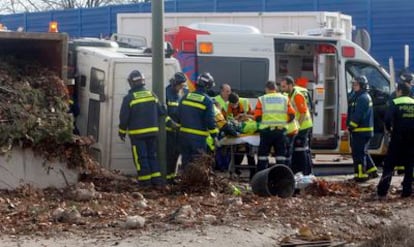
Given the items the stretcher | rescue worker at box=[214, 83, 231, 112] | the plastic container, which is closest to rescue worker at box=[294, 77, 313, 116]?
rescue worker at box=[214, 83, 231, 112]

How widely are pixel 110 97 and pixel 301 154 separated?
320 centimetres

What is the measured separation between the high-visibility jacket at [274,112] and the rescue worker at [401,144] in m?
1.67

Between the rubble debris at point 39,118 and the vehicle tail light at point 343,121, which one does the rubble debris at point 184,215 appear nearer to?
the rubble debris at point 39,118

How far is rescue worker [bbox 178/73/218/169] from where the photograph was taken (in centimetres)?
1309

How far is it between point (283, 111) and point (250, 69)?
2.66 m

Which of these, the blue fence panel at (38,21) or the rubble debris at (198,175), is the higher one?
the blue fence panel at (38,21)

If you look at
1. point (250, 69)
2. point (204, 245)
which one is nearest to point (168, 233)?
point (204, 245)

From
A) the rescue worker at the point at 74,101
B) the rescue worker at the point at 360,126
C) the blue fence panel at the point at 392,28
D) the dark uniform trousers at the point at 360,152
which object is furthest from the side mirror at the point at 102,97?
the blue fence panel at the point at 392,28

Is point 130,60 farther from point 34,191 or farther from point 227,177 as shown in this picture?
point 34,191

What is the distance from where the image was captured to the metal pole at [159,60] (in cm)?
1226

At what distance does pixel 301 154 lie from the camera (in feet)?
49.1

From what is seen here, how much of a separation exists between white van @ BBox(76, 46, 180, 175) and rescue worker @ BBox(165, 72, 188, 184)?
0.69 feet

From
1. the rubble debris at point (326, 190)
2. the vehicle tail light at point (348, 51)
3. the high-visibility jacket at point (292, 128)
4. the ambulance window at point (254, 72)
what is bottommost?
the rubble debris at point (326, 190)

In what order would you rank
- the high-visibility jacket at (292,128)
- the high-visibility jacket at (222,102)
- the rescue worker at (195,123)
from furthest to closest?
Answer: the high-visibility jacket at (222,102)
the high-visibility jacket at (292,128)
the rescue worker at (195,123)
